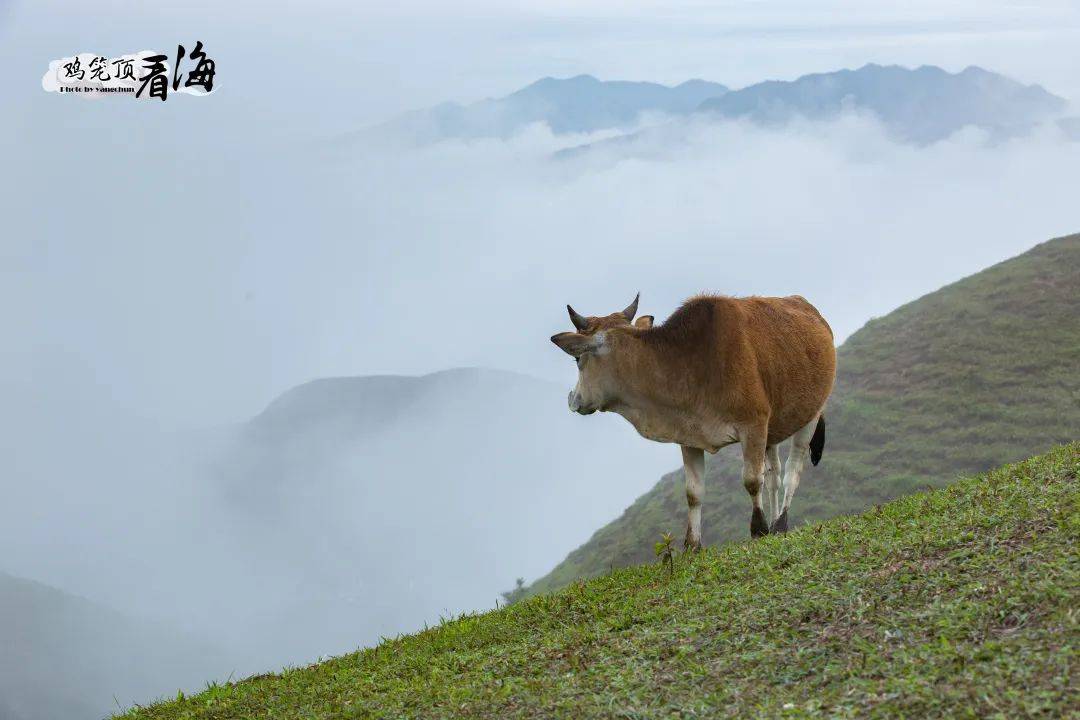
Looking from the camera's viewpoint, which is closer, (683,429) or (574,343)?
(574,343)

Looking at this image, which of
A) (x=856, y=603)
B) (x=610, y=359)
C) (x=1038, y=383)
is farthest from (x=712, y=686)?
(x=1038, y=383)

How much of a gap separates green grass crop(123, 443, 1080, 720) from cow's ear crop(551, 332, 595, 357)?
122 inches

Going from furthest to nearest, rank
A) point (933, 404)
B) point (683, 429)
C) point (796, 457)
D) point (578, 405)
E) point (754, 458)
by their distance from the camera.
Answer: point (933, 404) → point (796, 457) → point (578, 405) → point (683, 429) → point (754, 458)

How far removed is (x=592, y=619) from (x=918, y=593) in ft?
13.6

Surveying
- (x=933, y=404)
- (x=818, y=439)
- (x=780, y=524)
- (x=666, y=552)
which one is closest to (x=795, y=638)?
(x=666, y=552)

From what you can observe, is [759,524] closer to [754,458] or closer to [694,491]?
[694,491]

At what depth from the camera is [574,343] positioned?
16.5 meters

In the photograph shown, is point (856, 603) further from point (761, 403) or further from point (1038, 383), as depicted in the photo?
point (1038, 383)

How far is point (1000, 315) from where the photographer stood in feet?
248

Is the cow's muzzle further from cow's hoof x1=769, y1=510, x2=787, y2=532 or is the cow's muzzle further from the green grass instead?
cow's hoof x1=769, y1=510, x2=787, y2=532

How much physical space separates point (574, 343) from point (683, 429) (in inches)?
76.3

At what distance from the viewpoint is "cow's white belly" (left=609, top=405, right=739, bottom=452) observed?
16.6 m

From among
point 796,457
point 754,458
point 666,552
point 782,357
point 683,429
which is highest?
point 782,357

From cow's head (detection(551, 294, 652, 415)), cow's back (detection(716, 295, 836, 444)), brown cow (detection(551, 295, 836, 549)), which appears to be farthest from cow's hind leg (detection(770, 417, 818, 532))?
cow's head (detection(551, 294, 652, 415))
